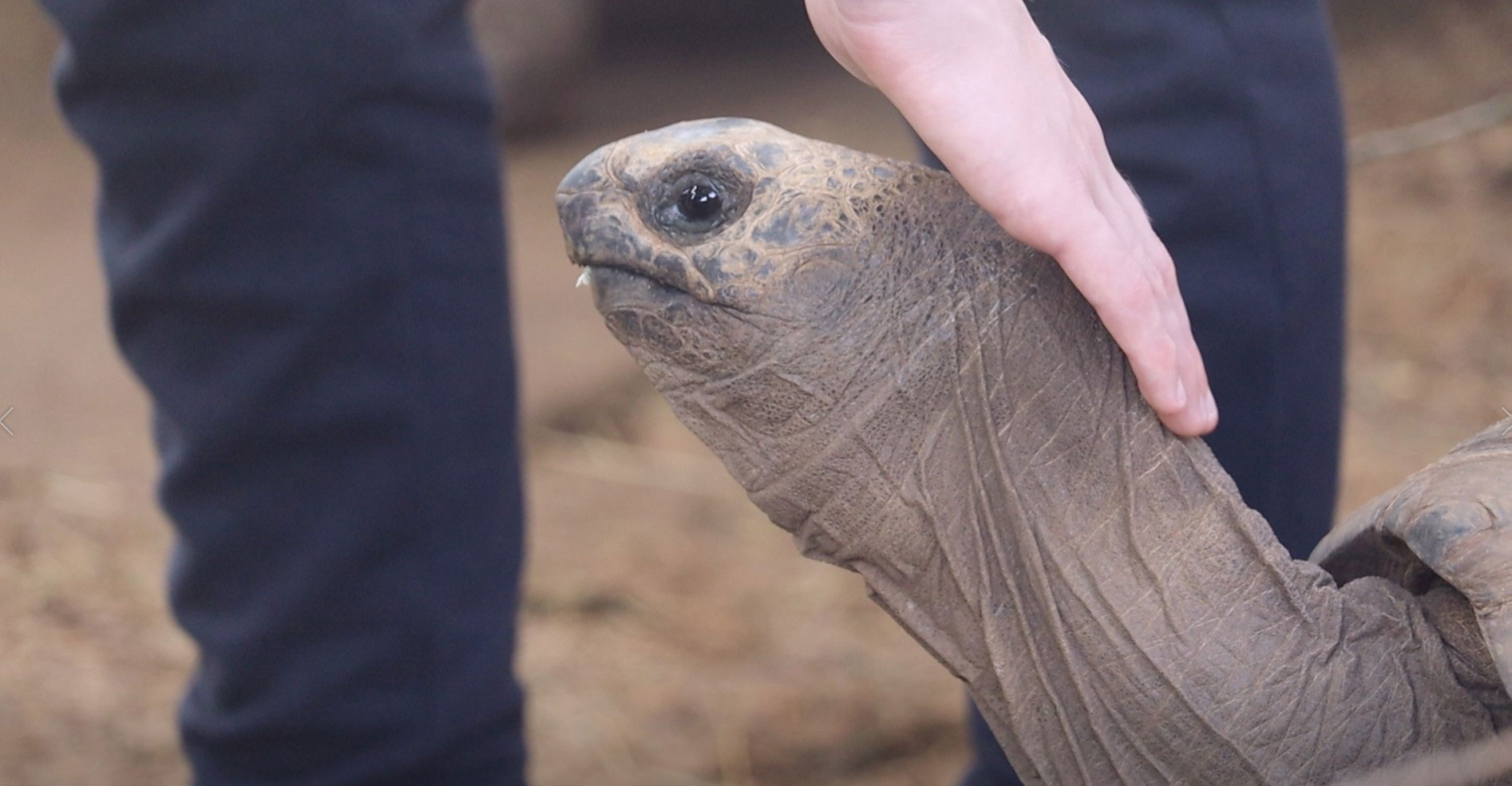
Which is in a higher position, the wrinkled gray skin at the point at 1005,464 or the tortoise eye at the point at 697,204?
the tortoise eye at the point at 697,204

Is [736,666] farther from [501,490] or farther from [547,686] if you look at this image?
[501,490]

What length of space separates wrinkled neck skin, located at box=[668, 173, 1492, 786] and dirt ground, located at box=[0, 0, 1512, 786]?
119cm

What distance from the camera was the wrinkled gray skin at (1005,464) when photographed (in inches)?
35.5

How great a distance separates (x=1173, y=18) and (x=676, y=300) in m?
0.55

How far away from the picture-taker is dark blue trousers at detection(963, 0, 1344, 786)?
122 cm

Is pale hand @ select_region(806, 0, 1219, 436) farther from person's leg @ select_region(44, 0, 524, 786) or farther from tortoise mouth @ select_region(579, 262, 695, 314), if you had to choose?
person's leg @ select_region(44, 0, 524, 786)

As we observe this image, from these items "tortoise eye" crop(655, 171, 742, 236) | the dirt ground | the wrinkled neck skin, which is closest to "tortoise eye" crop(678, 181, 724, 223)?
"tortoise eye" crop(655, 171, 742, 236)

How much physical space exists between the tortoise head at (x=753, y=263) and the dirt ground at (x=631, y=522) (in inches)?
50.5

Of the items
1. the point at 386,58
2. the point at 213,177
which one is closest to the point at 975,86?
the point at 386,58

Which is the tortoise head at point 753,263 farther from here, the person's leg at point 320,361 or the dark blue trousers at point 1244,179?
the person's leg at point 320,361

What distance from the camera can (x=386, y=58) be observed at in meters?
1.37

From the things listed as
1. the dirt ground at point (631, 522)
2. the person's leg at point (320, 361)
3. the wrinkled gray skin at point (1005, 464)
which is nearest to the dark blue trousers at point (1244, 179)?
the wrinkled gray skin at point (1005, 464)

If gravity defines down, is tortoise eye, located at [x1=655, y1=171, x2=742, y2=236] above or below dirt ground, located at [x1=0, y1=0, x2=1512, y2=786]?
above

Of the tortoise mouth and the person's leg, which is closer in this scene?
the tortoise mouth
